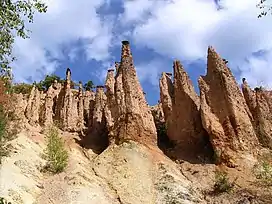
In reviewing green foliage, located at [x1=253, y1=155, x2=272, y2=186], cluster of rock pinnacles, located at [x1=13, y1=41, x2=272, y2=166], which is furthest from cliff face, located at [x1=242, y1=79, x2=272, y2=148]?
green foliage, located at [x1=253, y1=155, x2=272, y2=186]

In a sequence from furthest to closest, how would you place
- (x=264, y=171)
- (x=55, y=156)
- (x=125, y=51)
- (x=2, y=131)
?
1. (x=125, y=51)
2. (x=55, y=156)
3. (x=264, y=171)
4. (x=2, y=131)

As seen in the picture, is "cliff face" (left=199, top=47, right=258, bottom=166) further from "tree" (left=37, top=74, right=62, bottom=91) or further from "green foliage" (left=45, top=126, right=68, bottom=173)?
"tree" (left=37, top=74, right=62, bottom=91)

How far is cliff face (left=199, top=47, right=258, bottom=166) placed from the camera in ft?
113

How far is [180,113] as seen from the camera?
38.0 metres

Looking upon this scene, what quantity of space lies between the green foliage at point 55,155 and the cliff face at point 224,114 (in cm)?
1118

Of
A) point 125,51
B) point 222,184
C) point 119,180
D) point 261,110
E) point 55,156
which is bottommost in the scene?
point 222,184

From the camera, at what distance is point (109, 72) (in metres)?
46.3

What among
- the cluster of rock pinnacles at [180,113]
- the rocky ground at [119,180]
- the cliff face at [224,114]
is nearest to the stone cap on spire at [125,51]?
the cluster of rock pinnacles at [180,113]

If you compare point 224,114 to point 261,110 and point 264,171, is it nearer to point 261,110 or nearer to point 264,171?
point 261,110

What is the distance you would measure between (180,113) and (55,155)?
11.4 meters

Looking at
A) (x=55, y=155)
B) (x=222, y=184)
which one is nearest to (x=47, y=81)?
(x=55, y=155)

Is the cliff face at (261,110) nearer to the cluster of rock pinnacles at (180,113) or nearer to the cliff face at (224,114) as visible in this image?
the cluster of rock pinnacles at (180,113)

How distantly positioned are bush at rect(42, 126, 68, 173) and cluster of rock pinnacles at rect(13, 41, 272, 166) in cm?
437

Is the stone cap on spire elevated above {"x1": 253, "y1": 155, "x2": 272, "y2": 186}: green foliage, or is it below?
above
